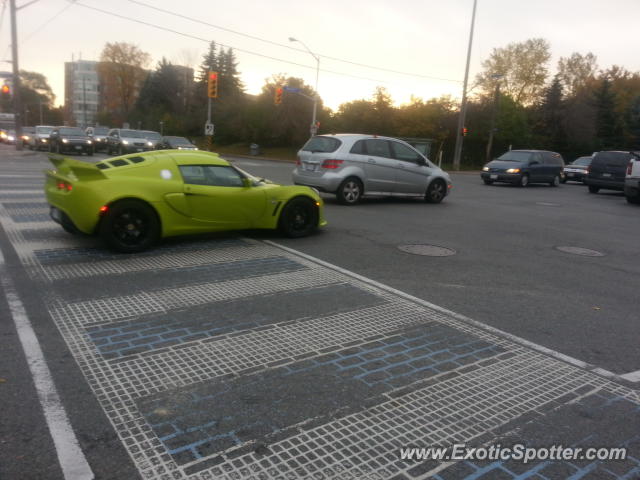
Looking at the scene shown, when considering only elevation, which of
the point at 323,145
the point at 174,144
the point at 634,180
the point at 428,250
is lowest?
the point at 428,250

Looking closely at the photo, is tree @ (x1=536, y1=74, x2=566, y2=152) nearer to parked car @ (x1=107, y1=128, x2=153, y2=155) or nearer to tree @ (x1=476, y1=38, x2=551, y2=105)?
tree @ (x1=476, y1=38, x2=551, y2=105)

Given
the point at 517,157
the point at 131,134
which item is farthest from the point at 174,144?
Result: the point at 517,157

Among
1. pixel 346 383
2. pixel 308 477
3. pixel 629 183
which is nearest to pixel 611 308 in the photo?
pixel 346 383

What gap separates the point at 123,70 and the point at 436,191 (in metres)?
82.2

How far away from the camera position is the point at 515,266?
24.7 ft

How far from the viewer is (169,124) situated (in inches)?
2813

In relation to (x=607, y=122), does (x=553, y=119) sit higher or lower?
higher

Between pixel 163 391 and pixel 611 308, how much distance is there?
4.80 metres

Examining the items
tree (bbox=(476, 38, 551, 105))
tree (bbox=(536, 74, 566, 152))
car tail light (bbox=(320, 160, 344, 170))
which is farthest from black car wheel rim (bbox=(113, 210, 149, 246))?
tree (bbox=(476, 38, 551, 105))

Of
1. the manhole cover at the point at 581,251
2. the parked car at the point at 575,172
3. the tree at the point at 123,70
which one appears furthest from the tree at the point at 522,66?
the manhole cover at the point at 581,251

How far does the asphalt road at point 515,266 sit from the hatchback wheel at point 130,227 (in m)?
2.16

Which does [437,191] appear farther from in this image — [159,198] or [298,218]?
[159,198]

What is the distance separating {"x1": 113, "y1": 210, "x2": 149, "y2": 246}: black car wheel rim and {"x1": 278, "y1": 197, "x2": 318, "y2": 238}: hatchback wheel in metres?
2.22

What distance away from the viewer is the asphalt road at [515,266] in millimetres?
4996
